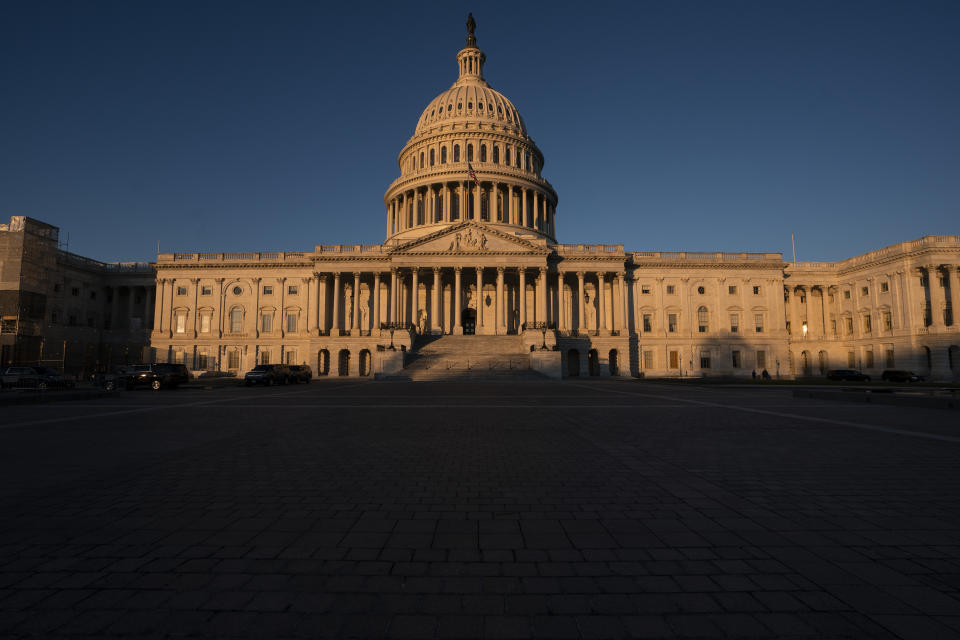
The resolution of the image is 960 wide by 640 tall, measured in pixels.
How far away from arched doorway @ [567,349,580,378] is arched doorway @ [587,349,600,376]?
1.40 m

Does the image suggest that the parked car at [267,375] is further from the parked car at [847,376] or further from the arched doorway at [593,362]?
the parked car at [847,376]

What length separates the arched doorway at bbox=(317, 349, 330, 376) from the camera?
64562 mm

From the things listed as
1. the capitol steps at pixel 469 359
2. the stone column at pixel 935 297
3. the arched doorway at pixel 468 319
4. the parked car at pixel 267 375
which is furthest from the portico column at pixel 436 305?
the stone column at pixel 935 297

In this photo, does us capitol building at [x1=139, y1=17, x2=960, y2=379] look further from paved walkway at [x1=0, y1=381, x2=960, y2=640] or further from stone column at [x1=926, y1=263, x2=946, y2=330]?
paved walkway at [x1=0, y1=381, x2=960, y2=640]

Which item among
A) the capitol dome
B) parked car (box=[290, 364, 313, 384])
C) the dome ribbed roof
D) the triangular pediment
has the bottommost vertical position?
parked car (box=[290, 364, 313, 384])

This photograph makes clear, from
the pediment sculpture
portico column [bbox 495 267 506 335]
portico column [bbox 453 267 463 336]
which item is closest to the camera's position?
portico column [bbox 453 267 463 336]

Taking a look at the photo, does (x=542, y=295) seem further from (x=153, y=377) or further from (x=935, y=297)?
(x=935, y=297)

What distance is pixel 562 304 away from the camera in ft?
222

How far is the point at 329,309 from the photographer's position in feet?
226

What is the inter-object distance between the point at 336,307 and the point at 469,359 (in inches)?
979

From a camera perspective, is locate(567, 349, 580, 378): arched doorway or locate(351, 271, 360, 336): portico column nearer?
locate(567, 349, 580, 378): arched doorway

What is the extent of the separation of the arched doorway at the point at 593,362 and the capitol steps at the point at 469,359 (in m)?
12.1

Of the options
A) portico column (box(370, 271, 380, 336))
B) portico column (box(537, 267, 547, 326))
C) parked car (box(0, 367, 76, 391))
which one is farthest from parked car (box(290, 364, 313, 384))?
portico column (box(537, 267, 547, 326))

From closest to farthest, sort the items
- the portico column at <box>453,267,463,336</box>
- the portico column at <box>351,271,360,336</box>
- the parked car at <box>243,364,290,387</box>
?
the parked car at <box>243,364,290,387</box>, the portico column at <box>453,267,463,336</box>, the portico column at <box>351,271,360,336</box>
